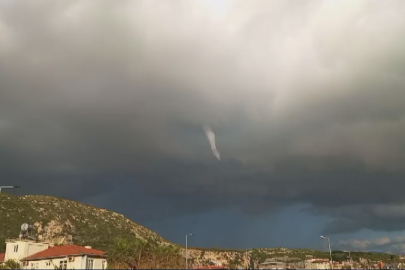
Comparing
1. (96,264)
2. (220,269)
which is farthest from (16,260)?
(220,269)

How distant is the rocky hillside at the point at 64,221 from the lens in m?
132

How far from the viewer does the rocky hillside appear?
432 feet

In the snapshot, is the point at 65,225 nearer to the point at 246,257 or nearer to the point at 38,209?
the point at 38,209

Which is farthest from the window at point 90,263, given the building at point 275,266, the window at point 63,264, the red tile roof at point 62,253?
the building at point 275,266

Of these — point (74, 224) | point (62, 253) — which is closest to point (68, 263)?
point (62, 253)

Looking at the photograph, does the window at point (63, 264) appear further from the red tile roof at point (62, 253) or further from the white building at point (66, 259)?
the red tile roof at point (62, 253)

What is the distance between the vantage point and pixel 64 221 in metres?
144

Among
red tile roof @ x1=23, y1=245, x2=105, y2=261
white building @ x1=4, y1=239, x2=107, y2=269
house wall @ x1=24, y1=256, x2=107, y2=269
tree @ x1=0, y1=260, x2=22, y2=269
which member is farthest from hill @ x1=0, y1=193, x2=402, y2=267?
house wall @ x1=24, y1=256, x2=107, y2=269

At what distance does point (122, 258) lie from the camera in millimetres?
66875

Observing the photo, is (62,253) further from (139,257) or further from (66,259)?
(139,257)

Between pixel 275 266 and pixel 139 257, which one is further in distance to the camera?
pixel 275 266

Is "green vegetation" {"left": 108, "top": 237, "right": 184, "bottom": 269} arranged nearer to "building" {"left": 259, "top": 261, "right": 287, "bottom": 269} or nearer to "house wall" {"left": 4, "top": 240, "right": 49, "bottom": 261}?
"building" {"left": 259, "top": 261, "right": 287, "bottom": 269}

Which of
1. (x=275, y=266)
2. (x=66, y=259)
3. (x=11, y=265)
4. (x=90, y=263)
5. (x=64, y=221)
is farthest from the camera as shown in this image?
(x=64, y=221)

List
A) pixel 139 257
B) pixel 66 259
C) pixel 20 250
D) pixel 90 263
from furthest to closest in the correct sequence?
1. pixel 20 250
2. pixel 66 259
3. pixel 90 263
4. pixel 139 257
